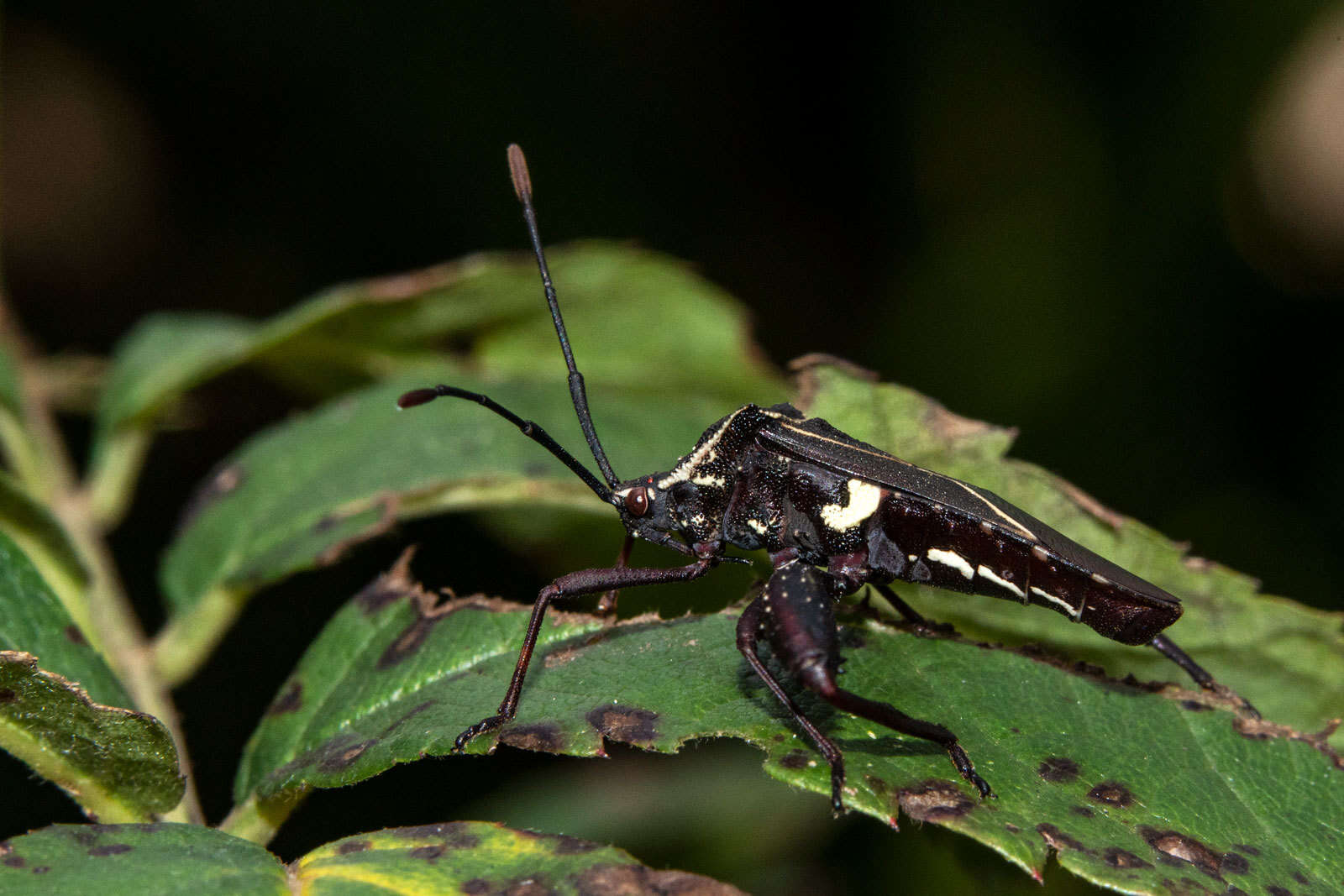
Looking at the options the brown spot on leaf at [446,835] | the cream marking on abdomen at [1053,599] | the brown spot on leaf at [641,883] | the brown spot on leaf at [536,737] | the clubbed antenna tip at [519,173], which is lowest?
the cream marking on abdomen at [1053,599]

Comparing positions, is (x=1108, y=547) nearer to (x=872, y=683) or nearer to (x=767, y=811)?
Answer: (x=872, y=683)

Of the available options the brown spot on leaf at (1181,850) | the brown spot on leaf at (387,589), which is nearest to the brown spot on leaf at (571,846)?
the brown spot on leaf at (387,589)

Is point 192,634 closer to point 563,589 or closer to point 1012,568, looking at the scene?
point 563,589

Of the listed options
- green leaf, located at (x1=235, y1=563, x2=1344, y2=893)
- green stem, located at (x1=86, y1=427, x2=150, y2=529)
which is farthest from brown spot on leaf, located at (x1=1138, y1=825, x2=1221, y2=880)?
green stem, located at (x1=86, y1=427, x2=150, y2=529)

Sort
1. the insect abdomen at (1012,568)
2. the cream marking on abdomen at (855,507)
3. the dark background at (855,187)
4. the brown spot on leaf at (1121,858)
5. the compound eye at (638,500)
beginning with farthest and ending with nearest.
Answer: the dark background at (855,187) < the compound eye at (638,500) < the cream marking on abdomen at (855,507) < the insect abdomen at (1012,568) < the brown spot on leaf at (1121,858)

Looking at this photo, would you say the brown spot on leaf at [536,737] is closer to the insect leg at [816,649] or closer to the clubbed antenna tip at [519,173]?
the insect leg at [816,649]

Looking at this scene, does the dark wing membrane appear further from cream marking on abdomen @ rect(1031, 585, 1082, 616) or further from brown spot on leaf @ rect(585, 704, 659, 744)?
brown spot on leaf @ rect(585, 704, 659, 744)
